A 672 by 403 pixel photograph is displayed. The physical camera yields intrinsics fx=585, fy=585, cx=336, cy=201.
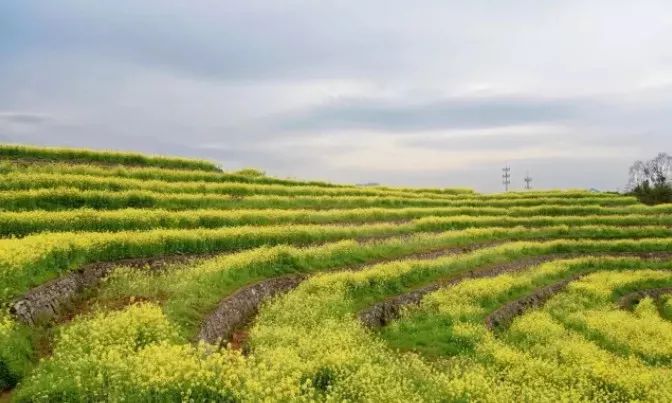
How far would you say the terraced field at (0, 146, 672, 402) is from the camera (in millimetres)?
13625

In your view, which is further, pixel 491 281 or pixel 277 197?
pixel 277 197

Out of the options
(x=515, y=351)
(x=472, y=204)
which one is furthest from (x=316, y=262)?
(x=472, y=204)

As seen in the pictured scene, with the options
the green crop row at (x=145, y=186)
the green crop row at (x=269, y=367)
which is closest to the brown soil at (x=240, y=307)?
the green crop row at (x=269, y=367)

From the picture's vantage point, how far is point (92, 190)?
33719 mm

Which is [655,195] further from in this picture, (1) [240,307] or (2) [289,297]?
(1) [240,307]

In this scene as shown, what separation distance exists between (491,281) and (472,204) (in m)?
30.0

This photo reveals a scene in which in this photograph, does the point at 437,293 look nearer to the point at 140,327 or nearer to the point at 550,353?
the point at 550,353

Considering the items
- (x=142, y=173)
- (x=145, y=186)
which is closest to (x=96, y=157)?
(x=142, y=173)

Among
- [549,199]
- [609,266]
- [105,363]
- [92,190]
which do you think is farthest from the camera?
[549,199]

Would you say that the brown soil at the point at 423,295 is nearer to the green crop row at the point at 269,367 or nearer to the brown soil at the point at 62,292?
the green crop row at the point at 269,367

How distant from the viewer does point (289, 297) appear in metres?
22.8

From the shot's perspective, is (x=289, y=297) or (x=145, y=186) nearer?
(x=289, y=297)

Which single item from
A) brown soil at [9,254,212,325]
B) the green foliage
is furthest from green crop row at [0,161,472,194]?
the green foliage

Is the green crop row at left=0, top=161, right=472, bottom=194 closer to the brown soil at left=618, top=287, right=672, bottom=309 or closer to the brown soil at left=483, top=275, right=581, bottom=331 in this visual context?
the brown soil at left=483, top=275, right=581, bottom=331
